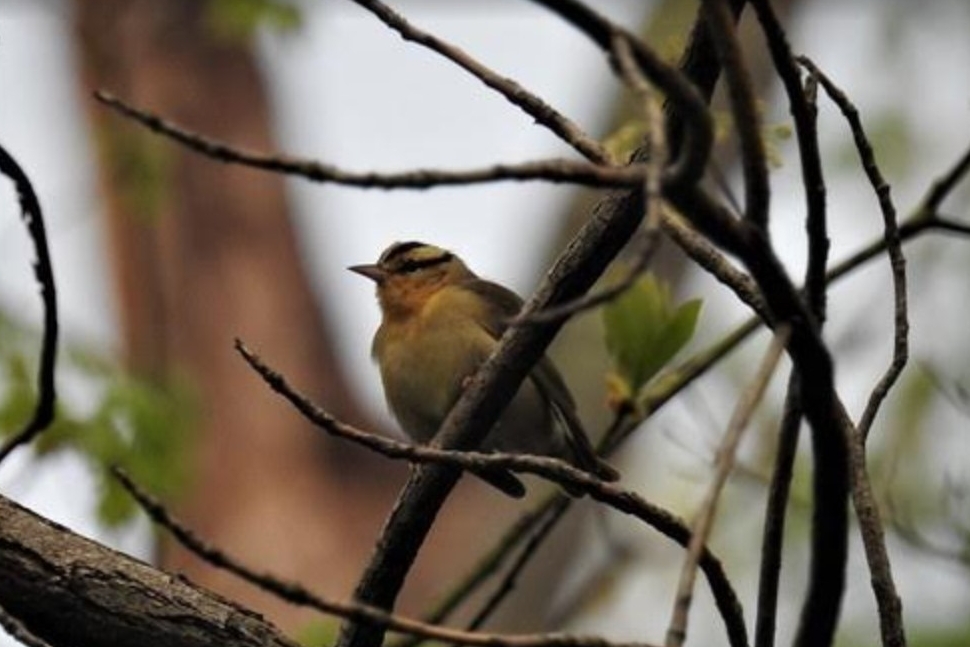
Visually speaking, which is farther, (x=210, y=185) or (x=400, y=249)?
(x=210, y=185)

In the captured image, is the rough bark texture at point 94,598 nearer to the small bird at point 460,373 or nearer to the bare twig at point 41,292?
the bare twig at point 41,292

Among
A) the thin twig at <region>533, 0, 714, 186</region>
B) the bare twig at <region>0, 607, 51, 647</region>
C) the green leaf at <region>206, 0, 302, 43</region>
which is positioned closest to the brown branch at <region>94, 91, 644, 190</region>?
the thin twig at <region>533, 0, 714, 186</region>

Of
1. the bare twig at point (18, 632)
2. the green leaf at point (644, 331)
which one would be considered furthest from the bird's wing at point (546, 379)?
the bare twig at point (18, 632)

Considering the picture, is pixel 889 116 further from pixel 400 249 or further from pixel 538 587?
pixel 400 249

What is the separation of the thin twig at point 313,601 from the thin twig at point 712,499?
0.08 m

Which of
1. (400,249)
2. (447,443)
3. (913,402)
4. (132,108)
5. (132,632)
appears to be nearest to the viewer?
(132,108)

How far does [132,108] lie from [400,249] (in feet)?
12.5

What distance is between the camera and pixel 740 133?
2.10 meters

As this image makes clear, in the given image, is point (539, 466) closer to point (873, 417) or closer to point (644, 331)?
point (873, 417)

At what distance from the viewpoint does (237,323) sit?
1020cm

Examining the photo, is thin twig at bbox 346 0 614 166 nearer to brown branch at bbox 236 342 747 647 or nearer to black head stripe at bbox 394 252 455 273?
brown branch at bbox 236 342 747 647

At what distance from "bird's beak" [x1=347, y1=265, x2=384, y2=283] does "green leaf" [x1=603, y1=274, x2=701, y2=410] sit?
7.07ft

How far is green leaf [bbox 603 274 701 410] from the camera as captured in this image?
357 cm

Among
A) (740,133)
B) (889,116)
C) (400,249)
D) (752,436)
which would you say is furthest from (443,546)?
(740,133)
